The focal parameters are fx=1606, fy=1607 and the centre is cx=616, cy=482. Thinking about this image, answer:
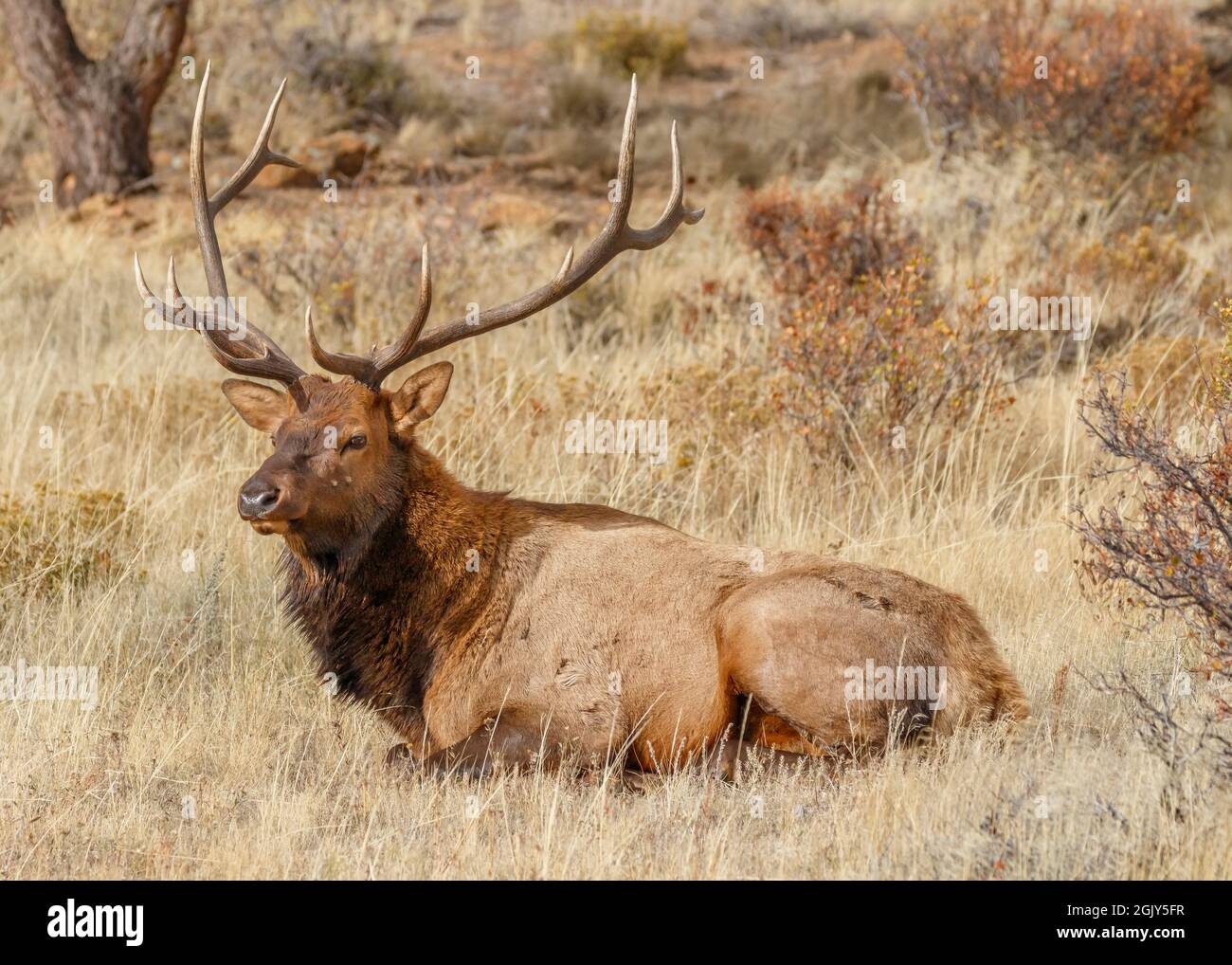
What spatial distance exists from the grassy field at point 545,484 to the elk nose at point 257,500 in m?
0.97

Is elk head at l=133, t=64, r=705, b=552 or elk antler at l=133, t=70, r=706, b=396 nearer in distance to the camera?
elk head at l=133, t=64, r=705, b=552

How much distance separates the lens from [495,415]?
9562 millimetres

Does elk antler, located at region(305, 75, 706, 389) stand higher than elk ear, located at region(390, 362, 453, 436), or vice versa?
elk antler, located at region(305, 75, 706, 389)

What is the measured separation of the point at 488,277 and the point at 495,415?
3335 mm

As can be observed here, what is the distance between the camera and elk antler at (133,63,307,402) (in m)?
6.25

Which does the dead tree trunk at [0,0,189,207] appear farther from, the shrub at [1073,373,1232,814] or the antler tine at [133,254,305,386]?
the shrub at [1073,373,1232,814]

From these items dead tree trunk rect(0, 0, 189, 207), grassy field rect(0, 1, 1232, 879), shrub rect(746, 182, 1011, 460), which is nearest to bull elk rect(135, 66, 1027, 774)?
grassy field rect(0, 1, 1232, 879)

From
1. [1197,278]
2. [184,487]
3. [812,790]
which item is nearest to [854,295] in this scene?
[1197,278]

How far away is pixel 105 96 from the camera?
52.5 ft

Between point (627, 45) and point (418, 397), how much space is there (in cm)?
1680

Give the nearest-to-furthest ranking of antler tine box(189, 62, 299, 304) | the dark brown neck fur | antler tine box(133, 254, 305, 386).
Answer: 1. the dark brown neck fur
2. antler tine box(133, 254, 305, 386)
3. antler tine box(189, 62, 299, 304)

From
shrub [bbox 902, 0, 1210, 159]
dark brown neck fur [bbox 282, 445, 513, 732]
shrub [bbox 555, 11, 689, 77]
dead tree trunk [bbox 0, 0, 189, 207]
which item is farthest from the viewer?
shrub [bbox 555, 11, 689, 77]

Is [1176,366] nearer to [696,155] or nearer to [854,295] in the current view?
[854,295]

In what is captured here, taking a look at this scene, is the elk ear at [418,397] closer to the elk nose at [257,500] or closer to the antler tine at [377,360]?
the antler tine at [377,360]
